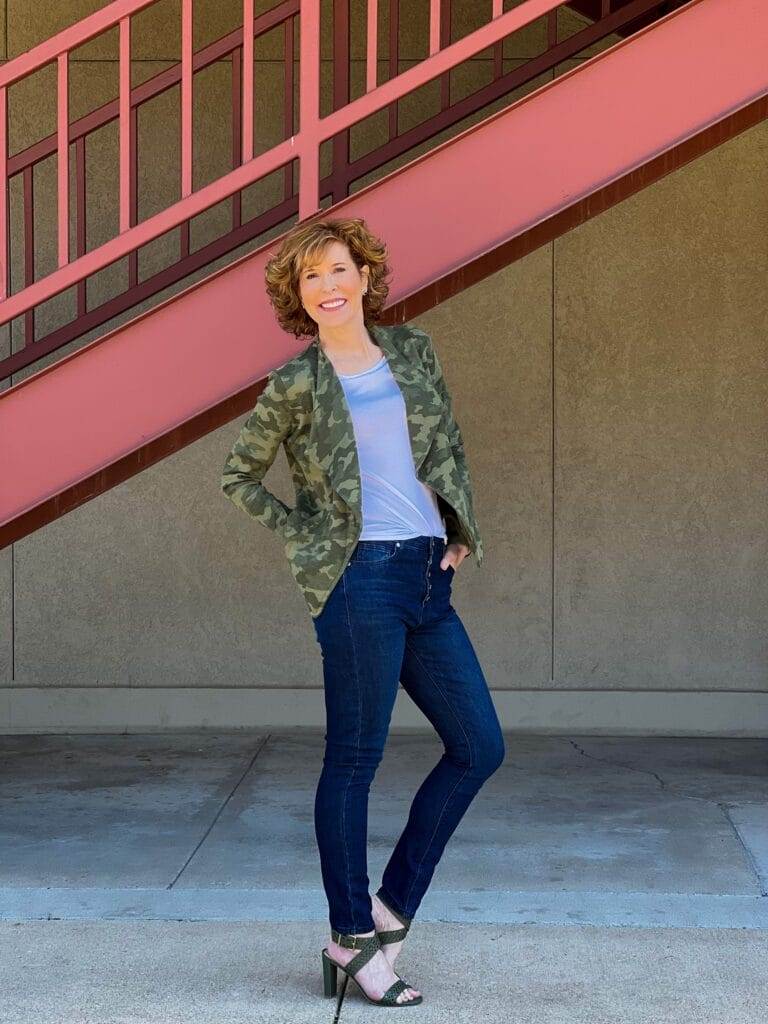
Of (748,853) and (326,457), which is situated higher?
(326,457)

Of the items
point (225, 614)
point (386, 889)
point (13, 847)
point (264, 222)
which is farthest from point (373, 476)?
point (225, 614)

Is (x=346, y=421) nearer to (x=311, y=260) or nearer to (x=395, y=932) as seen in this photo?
(x=311, y=260)

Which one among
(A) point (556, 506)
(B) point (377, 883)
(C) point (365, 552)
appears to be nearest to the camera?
(C) point (365, 552)

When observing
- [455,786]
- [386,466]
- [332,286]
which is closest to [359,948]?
[455,786]

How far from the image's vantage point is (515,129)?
3.70m

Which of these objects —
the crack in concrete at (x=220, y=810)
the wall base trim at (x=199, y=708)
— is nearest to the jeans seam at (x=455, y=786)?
the crack in concrete at (x=220, y=810)

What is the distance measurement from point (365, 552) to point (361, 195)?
3.89ft

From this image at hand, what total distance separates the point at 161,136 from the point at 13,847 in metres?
3.52

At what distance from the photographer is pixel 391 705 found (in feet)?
10.2

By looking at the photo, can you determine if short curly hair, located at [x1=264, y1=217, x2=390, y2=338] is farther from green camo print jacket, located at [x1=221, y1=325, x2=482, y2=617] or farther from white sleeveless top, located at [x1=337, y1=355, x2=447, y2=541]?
white sleeveless top, located at [x1=337, y1=355, x2=447, y2=541]

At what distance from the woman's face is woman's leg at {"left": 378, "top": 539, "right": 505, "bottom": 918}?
57cm

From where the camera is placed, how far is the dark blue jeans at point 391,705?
9.97ft

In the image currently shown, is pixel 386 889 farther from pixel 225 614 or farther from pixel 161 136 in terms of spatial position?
pixel 161 136

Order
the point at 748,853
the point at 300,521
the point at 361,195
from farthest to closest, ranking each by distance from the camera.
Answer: the point at 748,853 < the point at 361,195 < the point at 300,521
